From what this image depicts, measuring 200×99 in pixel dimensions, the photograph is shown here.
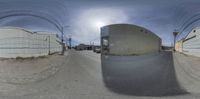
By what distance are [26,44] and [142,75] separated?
3.12 meters

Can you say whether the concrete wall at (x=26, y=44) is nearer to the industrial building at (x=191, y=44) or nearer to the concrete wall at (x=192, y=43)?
the industrial building at (x=191, y=44)

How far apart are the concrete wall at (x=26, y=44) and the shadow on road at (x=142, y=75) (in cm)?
167

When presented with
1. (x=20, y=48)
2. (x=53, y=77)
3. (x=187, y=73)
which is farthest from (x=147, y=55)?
(x=20, y=48)

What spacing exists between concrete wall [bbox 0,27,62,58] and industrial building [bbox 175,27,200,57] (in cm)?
299

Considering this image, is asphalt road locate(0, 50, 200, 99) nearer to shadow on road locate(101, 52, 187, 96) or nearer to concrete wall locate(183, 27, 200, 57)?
shadow on road locate(101, 52, 187, 96)

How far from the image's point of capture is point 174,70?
5.39 metres

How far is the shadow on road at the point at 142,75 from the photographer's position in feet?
15.8

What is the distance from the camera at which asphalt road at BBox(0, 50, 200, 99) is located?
4.43 metres

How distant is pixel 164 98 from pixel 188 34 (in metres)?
1.60

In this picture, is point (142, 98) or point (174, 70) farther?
point (174, 70)

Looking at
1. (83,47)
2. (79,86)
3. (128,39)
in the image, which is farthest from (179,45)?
Result: (79,86)

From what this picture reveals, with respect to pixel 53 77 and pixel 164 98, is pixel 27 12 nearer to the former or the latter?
pixel 53 77

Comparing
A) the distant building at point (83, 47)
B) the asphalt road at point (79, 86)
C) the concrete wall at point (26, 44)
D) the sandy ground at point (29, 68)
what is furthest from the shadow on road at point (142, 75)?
the concrete wall at point (26, 44)

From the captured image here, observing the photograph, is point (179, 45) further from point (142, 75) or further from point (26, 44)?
point (26, 44)
